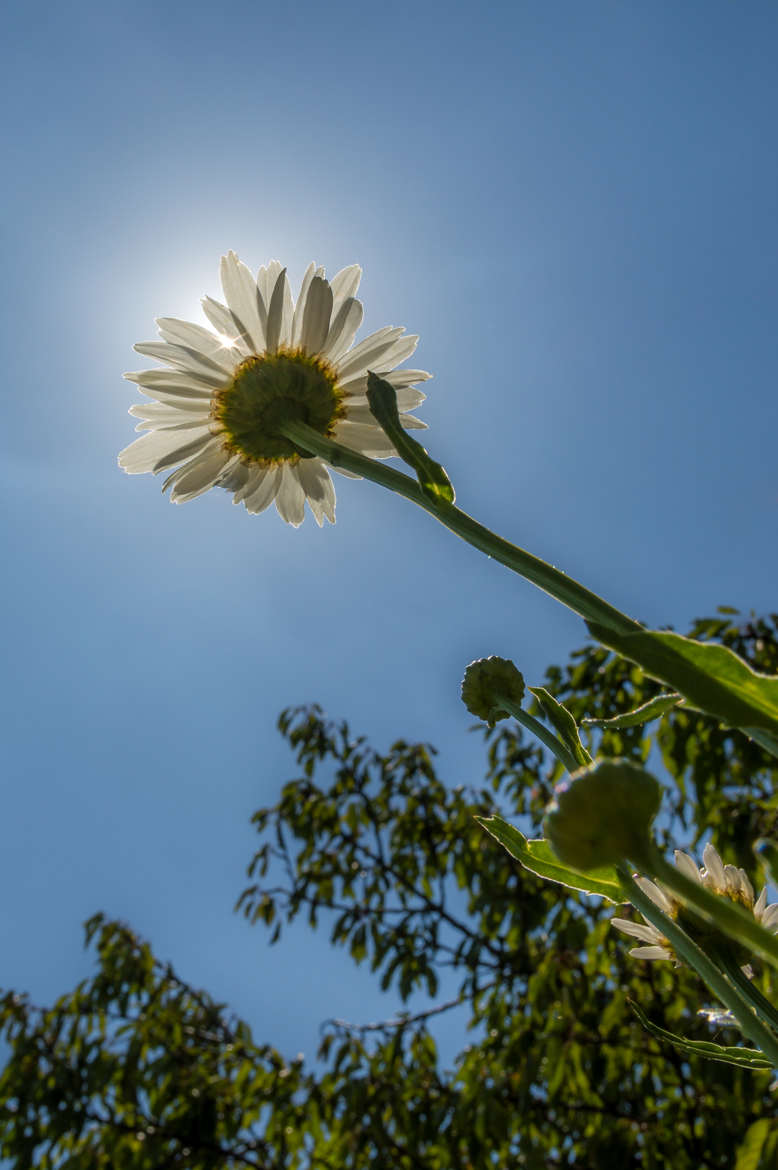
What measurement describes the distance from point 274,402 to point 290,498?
104mm

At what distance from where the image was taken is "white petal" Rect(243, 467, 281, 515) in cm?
69

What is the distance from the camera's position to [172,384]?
0.64 metres

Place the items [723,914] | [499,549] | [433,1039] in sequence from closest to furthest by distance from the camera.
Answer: [723,914] → [499,549] → [433,1039]

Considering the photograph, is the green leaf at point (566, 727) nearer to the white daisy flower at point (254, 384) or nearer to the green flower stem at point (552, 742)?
the green flower stem at point (552, 742)

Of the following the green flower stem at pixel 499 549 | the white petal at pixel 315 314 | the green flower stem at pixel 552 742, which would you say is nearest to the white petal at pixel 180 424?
the white petal at pixel 315 314

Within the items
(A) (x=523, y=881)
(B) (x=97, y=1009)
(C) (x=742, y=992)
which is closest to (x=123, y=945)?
(B) (x=97, y=1009)

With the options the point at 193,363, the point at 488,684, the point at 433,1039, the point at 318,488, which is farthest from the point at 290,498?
the point at 433,1039

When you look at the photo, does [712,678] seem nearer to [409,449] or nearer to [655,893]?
[409,449]

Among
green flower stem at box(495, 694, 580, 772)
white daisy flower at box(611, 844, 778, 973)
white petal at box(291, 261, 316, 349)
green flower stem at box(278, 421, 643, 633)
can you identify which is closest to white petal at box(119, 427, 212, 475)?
white petal at box(291, 261, 316, 349)

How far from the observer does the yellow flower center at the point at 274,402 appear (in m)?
0.63

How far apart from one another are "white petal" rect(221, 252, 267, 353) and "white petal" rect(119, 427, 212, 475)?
8cm

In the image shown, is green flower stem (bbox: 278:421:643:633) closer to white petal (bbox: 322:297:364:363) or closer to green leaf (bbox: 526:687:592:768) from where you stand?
green leaf (bbox: 526:687:592:768)

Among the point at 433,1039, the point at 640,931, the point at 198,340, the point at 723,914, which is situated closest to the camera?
the point at 723,914

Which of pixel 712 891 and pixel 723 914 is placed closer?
pixel 723 914
